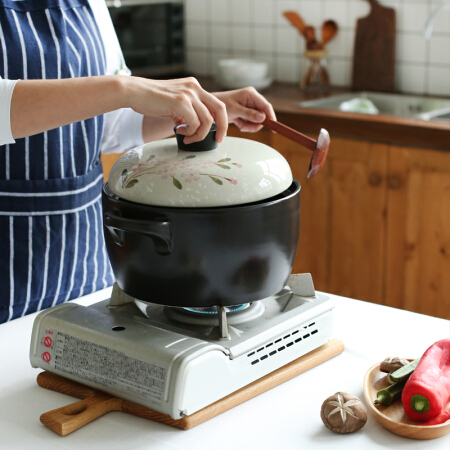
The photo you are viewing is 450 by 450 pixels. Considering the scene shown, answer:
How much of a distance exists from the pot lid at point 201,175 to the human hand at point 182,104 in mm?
20

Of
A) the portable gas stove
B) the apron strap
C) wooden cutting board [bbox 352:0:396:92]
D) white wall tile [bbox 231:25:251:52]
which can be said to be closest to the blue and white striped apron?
the apron strap

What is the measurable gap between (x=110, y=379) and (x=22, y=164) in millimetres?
549


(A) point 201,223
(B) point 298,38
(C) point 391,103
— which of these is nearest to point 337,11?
(B) point 298,38

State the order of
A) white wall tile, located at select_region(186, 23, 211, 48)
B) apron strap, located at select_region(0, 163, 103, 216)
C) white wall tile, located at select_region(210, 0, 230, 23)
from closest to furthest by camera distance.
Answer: apron strap, located at select_region(0, 163, 103, 216) < white wall tile, located at select_region(210, 0, 230, 23) < white wall tile, located at select_region(186, 23, 211, 48)

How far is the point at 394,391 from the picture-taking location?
874 millimetres

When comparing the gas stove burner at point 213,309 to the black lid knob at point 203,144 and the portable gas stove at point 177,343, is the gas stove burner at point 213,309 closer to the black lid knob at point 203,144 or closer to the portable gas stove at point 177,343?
the portable gas stove at point 177,343

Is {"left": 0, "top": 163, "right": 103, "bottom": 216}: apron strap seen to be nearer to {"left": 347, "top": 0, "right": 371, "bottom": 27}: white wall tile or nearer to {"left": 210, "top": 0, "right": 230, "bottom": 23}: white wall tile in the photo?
{"left": 347, "top": 0, "right": 371, "bottom": 27}: white wall tile

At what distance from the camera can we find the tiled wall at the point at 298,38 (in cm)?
278

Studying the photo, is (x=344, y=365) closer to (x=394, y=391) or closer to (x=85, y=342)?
(x=394, y=391)

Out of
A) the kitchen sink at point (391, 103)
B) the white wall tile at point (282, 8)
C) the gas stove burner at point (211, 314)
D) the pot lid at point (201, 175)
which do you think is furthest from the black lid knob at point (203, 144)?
the white wall tile at point (282, 8)

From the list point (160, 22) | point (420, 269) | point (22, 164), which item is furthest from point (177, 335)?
point (160, 22)

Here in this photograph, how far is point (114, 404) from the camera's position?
2.93ft

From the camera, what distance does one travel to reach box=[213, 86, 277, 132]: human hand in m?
1.15

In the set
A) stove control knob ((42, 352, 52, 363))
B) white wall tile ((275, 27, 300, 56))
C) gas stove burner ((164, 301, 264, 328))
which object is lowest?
stove control knob ((42, 352, 52, 363))
